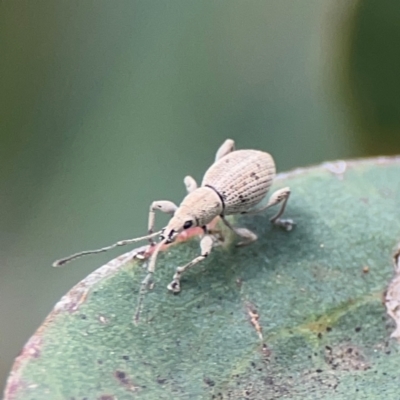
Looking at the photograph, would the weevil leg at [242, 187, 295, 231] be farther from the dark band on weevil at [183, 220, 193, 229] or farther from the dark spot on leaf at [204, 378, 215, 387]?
the dark spot on leaf at [204, 378, 215, 387]

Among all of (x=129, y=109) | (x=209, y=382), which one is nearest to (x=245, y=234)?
(x=209, y=382)

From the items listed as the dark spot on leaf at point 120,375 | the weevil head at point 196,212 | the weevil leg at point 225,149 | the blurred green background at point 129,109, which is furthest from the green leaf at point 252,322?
the blurred green background at point 129,109

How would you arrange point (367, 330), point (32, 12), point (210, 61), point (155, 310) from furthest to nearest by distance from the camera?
point (210, 61)
point (32, 12)
point (367, 330)
point (155, 310)

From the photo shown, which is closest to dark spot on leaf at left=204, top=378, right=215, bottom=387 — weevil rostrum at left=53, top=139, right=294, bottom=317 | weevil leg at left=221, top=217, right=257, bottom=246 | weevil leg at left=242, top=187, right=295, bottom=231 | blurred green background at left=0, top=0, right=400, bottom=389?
weevil rostrum at left=53, top=139, right=294, bottom=317

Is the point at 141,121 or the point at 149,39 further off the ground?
the point at 149,39

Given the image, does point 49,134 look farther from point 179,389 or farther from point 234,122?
point 179,389

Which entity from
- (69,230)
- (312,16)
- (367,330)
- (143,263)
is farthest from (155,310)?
(312,16)

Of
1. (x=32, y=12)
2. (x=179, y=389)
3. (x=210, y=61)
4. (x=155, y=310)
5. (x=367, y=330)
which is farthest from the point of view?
(x=210, y=61)
